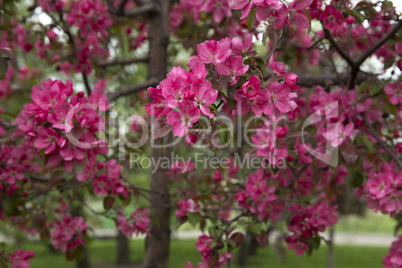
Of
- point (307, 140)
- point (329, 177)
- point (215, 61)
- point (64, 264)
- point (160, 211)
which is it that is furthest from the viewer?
point (64, 264)

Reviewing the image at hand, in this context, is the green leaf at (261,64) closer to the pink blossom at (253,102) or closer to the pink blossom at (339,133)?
the pink blossom at (253,102)

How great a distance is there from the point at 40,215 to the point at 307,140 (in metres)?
1.79

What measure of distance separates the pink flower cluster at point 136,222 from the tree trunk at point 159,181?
148mm

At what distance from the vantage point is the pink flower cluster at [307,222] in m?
2.32

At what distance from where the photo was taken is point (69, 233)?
2.72 m

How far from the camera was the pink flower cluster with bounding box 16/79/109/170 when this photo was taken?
5.52 ft

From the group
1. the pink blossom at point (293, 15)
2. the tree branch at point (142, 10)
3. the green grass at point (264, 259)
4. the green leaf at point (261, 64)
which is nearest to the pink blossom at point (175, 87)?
the green leaf at point (261, 64)

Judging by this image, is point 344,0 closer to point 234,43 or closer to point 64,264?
point 234,43

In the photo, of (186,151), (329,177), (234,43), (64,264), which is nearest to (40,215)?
(186,151)

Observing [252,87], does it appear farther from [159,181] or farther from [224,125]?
[159,181]

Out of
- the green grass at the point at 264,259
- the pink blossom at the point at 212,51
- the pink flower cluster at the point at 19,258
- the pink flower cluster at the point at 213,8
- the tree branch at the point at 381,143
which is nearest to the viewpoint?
the pink blossom at the point at 212,51

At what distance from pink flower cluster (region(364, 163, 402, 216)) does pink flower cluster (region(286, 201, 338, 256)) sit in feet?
1.22

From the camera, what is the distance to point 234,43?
1588 mm

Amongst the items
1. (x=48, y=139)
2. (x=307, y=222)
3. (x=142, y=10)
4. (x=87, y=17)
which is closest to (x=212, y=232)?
(x=307, y=222)
